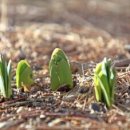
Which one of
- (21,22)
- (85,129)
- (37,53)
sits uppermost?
(21,22)

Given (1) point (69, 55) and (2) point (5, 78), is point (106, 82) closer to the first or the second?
(2) point (5, 78)

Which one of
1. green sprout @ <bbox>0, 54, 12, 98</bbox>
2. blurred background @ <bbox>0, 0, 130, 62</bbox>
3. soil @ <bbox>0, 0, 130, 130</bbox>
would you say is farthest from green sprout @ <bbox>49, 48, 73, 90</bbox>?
blurred background @ <bbox>0, 0, 130, 62</bbox>

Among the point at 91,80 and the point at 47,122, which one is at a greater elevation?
the point at 91,80

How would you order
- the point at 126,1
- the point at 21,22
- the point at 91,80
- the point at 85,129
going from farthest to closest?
1. the point at 126,1
2. the point at 21,22
3. the point at 91,80
4. the point at 85,129

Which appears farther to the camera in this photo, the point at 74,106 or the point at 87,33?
the point at 87,33

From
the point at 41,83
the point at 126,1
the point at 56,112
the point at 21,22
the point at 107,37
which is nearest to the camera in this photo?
the point at 56,112

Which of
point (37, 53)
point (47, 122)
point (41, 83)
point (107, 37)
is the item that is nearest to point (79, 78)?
point (41, 83)

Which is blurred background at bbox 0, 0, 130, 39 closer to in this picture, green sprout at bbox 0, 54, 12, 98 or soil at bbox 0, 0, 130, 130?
soil at bbox 0, 0, 130, 130

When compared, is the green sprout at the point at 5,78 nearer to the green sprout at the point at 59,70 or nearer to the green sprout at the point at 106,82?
the green sprout at the point at 59,70

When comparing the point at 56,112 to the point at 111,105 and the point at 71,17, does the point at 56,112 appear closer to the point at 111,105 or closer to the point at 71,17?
the point at 111,105
